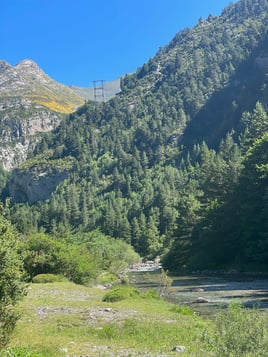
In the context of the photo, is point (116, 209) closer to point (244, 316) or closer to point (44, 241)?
point (44, 241)

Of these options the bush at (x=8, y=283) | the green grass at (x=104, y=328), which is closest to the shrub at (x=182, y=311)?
the green grass at (x=104, y=328)

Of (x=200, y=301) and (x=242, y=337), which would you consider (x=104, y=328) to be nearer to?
(x=242, y=337)

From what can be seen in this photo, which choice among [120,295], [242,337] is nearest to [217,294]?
[120,295]

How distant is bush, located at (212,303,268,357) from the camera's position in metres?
12.3

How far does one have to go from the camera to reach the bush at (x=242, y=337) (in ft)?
40.3

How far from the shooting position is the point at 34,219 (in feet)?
630

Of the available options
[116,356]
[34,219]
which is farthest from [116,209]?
[116,356]

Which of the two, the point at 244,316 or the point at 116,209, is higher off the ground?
the point at 116,209

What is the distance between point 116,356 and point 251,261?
57.6 m

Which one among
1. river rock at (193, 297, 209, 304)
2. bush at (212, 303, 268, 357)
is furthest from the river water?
bush at (212, 303, 268, 357)

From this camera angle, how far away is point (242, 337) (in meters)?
12.6

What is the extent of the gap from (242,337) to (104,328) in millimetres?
14233

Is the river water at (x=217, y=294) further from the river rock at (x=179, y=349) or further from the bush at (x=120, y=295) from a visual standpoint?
the river rock at (x=179, y=349)

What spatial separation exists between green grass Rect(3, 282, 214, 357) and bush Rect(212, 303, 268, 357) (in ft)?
11.4
